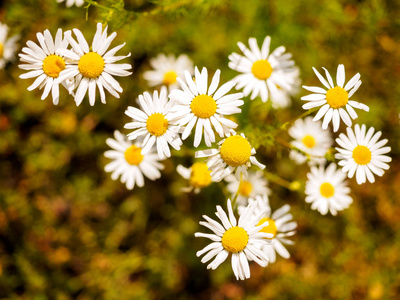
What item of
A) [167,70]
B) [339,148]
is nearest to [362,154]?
[339,148]

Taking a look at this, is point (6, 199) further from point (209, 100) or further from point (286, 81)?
point (286, 81)

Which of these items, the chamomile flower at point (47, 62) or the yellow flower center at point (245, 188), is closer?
the chamomile flower at point (47, 62)

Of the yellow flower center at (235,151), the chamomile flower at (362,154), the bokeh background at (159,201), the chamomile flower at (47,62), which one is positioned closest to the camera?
the yellow flower center at (235,151)

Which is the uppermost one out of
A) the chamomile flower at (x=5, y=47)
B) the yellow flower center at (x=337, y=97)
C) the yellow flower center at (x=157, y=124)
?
the chamomile flower at (x=5, y=47)

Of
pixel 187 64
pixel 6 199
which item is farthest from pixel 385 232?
pixel 6 199

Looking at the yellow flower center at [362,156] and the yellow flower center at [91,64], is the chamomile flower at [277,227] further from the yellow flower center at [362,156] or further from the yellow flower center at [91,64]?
the yellow flower center at [91,64]

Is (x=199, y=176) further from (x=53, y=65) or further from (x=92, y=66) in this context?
(x=53, y=65)

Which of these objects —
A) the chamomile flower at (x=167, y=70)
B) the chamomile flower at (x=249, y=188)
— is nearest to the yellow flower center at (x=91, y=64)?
the chamomile flower at (x=167, y=70)
